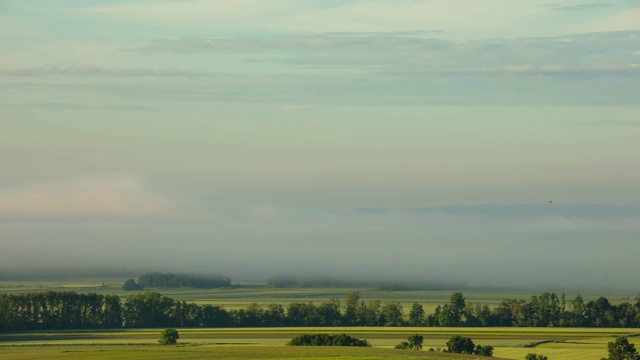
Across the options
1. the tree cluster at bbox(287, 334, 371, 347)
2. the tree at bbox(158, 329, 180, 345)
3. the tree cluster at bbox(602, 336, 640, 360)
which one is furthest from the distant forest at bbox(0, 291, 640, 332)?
the tree cluster at bbox(602, 336, 640, 360)

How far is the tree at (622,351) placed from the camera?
4193 inches

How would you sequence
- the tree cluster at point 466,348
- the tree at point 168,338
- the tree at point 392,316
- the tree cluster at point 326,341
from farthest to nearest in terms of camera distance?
the tree at point 392,316
the tree at point 168,338
the tree cluster at point 326,341
the tree cluster at point 466,348

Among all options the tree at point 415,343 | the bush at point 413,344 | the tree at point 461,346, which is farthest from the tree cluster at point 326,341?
the tree at point 461,346

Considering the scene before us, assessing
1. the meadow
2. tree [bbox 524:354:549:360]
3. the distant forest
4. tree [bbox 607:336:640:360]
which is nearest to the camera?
the meadow

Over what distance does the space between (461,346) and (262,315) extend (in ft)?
157

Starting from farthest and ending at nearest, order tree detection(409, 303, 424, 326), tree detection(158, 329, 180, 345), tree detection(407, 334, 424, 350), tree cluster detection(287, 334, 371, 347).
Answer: tree detection(409, 303, 424, 326) → tree detection(158, 329, 180, 345) → tree cluster detection(287, 334, 371, 347) → tree detection(407, 334, 424, 350)

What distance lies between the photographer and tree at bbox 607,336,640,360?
349 feet

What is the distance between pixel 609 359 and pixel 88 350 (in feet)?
135

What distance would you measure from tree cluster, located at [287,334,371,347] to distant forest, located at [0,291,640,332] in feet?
109

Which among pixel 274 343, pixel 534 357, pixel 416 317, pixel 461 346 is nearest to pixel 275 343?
pixel 274 343

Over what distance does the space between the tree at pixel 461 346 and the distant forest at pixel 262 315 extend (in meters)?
42.9

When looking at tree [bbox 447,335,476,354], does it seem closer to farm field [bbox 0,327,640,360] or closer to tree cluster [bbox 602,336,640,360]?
farm field [bbox 0,327,640,360]

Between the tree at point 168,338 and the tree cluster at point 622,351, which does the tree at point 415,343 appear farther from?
the tree at point 168,338

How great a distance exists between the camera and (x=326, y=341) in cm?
12125
